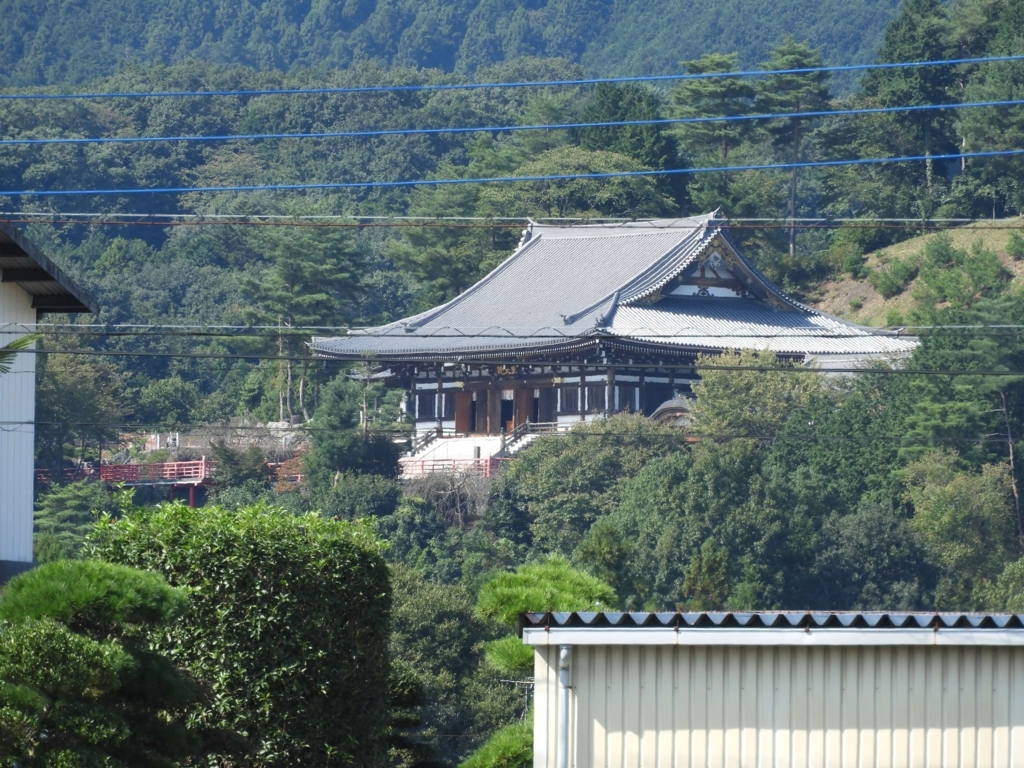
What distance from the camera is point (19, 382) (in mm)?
18688

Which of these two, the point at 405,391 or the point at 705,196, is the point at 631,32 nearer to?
the point at 705,196

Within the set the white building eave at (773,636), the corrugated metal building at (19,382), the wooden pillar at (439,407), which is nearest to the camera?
the white building eave at (773,636)

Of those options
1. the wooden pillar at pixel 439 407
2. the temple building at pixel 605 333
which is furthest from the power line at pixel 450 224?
the wooden pillar at pixel 439 407

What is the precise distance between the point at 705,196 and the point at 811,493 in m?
17.0

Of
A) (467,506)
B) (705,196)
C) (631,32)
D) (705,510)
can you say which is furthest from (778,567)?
(631,32)

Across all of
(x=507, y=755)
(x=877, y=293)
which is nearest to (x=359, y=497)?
(x=877, y=293)

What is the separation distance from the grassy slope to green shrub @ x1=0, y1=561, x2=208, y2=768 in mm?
46049

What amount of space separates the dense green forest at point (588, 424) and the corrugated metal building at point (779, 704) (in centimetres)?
285

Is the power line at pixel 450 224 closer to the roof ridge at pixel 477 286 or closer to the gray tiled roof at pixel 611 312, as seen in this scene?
the roof ridge at pixel 477 286

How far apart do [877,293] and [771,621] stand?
48.4 metres

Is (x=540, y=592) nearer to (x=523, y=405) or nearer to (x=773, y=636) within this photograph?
(x=773, y=636)

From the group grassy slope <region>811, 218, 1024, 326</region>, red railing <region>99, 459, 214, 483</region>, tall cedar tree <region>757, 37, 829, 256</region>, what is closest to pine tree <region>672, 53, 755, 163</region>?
tall cedar tree <region>757, 37, 829, 256</region>

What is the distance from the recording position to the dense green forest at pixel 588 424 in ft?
134

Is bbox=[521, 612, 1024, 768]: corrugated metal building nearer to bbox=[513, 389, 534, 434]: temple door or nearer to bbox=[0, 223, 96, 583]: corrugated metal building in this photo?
bbox=[0, 223, 96, 583]: corrugated metal building
